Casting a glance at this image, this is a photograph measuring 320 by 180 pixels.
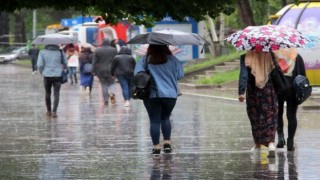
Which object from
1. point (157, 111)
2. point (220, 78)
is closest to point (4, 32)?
point (220, 78)

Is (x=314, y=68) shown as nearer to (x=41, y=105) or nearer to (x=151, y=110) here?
(x=41, y=105)

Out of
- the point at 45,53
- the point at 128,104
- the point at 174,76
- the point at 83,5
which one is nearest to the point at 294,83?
the point at 174,76

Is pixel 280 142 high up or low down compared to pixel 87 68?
up

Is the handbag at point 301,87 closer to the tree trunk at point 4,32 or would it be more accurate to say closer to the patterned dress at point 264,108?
the patterned dress at point 264,108

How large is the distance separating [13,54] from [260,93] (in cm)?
6330

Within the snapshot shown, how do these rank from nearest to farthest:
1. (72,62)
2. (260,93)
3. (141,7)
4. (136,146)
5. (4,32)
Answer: (141,7)
(260,93)
(136,146)
(72,62)
(4,32)

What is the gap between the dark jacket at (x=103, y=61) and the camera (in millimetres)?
24109

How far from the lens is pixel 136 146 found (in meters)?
14.0

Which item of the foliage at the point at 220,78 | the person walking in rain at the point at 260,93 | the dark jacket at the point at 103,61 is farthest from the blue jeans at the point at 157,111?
the foliage at the point at 220,78

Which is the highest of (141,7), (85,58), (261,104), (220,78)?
(141,7)

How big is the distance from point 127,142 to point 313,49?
11.3 metres

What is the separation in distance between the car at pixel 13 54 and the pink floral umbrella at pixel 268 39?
61695 millimetres

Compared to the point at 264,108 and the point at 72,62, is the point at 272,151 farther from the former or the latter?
the point at 72,62

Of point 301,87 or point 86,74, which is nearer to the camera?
point 301,87
